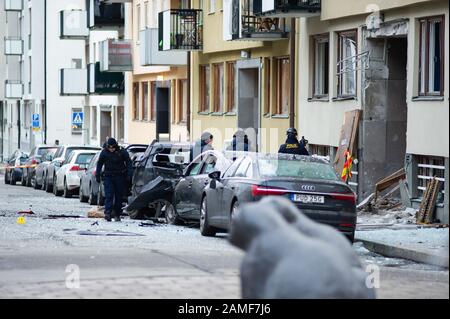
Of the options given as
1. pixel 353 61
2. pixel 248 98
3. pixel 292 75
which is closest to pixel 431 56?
pixel 353 61

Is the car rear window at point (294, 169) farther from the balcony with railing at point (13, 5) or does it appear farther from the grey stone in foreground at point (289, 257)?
the balcony with railing at point (13, 5)

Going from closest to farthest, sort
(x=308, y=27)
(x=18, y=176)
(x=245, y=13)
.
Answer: (x=308, y=27)
(x=245, y=13)
(x=18, y=176)

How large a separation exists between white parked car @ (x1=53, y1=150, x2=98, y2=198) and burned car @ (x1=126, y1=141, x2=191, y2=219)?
40.8 feet

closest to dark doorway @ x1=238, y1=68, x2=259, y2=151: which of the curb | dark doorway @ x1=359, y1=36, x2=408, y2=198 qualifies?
dark doorway @ x1=359, y1=36, x2=408, y2=198

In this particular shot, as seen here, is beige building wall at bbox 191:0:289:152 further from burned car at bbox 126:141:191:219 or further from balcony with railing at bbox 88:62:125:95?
balcony with railing at bbox 88:62:125:95

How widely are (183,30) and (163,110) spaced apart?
224 inches

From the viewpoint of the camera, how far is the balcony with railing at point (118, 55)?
54094 mm

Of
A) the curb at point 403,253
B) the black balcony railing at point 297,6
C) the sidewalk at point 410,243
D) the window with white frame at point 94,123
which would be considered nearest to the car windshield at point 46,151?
the window with white frame at point 94,123

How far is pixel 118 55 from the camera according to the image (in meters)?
54.1

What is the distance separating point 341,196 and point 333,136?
10744 millimetres

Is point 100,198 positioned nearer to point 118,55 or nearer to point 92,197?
point 92,197

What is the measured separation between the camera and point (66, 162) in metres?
40.5
